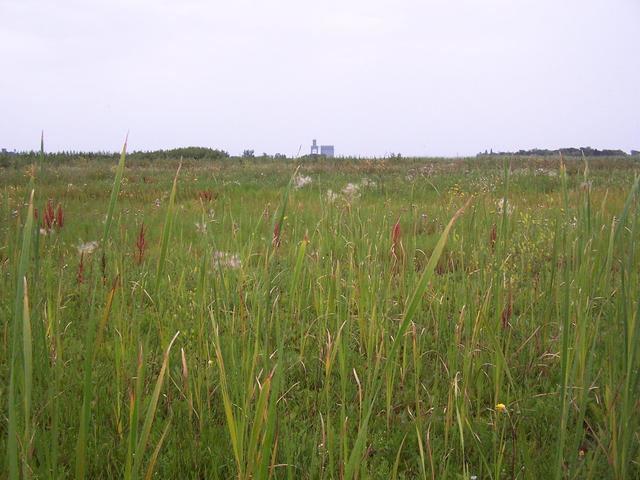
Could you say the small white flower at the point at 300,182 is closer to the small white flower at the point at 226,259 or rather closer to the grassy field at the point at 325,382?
the small white flower at the point at 226,259

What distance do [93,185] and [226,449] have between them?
11377 millimetres

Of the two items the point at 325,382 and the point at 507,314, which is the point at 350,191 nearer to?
the point at 507,314

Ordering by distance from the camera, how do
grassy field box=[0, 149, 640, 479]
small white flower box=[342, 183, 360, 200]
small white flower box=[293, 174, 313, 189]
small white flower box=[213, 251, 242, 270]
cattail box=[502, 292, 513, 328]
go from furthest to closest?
small white flower box=[293, 174, 313, 189], small white flower box=[342, 183, 360, 200], cattail box=[502, 292, 513, 328], small white flower box=[213, 251, 242, 270], grassy field box=[0, 149, 640, 479]

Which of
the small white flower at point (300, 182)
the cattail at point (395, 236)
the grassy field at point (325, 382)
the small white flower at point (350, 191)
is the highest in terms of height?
the small white flower at point (300, 182)

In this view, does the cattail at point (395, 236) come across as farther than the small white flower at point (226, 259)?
Yes

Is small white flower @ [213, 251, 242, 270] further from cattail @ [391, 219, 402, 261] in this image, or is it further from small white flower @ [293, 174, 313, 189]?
small white flower @ [293, 174, 313, 189]

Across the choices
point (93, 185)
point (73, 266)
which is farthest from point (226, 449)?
point (93, 185)

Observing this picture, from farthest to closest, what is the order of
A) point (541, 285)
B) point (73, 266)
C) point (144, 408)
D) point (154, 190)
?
1. point (154, 190)
2. point (73, 266)
3. point (541, 285)
4. point (144, 408)

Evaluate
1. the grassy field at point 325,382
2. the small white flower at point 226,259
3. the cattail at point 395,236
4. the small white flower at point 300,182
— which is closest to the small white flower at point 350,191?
the small white flower at point 300,182

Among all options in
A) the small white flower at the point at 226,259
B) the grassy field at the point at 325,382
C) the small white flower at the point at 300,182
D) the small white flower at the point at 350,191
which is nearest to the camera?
the grassy field at the point at 325,382

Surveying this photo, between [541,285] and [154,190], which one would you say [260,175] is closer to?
[154,190]

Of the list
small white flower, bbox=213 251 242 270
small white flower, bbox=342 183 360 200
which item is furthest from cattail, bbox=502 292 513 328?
small white flower, bbox=342 183 360 200

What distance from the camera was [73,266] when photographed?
15.4 ft

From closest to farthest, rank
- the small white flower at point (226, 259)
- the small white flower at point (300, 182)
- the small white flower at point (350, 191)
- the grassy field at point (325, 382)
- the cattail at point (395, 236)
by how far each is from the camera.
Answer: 1. the grassy field at point (325, 382)
2. the small white flower at point (226, 259)
3. the cattail at point (395, 236)
4. the small white flower at point (350, 191)
5. the small white flower at point (300, 182)
